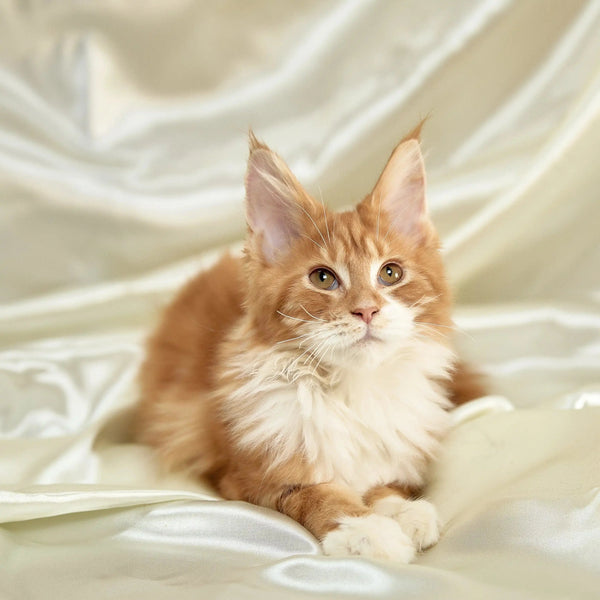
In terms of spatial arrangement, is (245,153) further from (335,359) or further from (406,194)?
(335,359)

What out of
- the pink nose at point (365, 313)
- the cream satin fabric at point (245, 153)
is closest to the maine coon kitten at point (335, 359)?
the pink nose at point (365, 313)

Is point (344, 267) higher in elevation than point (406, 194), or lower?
lower

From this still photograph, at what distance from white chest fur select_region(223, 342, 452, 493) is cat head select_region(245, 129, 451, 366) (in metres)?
0.08

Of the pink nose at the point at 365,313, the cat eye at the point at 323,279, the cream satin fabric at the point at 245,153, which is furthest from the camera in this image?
the cream satin fabric at the point at 245,153

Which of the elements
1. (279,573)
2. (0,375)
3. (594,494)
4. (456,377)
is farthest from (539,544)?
(0,375)

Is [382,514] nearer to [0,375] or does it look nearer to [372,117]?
[0,375]

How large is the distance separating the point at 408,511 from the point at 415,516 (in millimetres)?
25

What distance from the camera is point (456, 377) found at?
2.19 meters

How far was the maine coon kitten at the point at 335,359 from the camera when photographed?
168cm

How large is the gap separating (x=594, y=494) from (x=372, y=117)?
1822 mm

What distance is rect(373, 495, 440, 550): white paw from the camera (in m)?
1.62

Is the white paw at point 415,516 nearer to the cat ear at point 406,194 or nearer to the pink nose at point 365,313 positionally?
the pink nose at point 365,313

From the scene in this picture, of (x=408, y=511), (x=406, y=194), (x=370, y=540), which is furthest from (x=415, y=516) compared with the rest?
(x=406, y=194)

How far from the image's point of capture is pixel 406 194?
1.94 m
